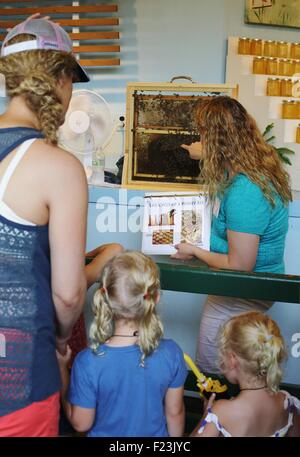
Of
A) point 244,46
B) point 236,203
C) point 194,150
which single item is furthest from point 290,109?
point 236,203

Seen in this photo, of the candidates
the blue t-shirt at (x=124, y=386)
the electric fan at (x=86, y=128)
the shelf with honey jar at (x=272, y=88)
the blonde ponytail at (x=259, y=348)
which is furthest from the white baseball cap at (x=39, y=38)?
the shelf with honey jar at (x=272, y=88)

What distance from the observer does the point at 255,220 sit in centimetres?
193

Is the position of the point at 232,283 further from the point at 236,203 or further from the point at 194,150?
the point at 194,150

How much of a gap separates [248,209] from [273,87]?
4.60m

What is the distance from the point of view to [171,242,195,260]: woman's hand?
6.87 ft

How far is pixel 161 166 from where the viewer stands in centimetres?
284

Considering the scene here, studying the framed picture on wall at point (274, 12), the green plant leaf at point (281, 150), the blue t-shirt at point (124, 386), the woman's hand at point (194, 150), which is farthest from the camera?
the green plant leaf at point (281, 150)

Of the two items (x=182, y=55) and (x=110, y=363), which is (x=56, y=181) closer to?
(x=110, y=363)

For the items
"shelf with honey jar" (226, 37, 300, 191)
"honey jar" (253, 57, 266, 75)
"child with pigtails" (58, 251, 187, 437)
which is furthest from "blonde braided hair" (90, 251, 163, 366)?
"honey jar" (253, 57, 266, 75)

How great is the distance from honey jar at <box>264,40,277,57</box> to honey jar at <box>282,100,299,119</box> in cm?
55

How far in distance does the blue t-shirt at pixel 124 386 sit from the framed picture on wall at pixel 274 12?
536 centimetres

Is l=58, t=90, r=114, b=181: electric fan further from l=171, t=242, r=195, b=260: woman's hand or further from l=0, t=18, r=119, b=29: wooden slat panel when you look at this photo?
l=0, t=18, r=119, b=29: wooden slat panel

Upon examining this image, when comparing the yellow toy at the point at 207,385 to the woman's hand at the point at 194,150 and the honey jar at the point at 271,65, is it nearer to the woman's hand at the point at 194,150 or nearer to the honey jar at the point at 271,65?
the woman's hand at the point at 194,150

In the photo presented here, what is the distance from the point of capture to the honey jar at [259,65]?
238 inches
